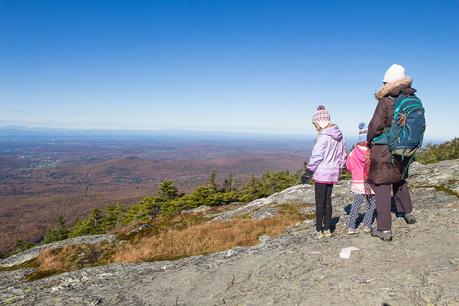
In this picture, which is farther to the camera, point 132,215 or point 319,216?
point 132,215

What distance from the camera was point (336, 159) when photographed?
8.91m

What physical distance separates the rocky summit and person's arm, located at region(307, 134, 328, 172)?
7.19 ft

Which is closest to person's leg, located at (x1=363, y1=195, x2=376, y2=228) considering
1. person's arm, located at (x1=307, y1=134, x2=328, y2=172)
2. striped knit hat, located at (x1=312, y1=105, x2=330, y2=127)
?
person's arm, located at (x1=307, y1=134, x2=328, y2=172)

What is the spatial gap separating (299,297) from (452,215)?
6204mm

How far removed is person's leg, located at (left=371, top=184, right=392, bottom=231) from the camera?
788cm

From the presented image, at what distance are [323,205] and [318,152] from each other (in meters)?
1.69

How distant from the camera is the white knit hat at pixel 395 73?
738 cm

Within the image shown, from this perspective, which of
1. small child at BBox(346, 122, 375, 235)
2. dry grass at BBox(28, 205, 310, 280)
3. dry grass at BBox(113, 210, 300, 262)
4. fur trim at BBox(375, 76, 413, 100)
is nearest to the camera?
fur trim at BBox(375, 76, 413, 100)

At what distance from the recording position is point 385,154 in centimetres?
760

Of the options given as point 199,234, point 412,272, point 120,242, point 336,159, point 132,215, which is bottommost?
point 132,215

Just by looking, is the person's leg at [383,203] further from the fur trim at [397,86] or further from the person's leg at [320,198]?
the fur trim at [397,86]

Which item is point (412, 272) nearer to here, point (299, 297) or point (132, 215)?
point (299, 297)

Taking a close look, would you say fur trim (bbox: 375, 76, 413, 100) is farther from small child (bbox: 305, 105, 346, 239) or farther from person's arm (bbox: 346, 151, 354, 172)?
person's arm (bbox: 346, 151, 354, 172)

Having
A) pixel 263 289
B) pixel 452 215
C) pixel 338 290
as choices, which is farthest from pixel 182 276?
pixel 452 215
